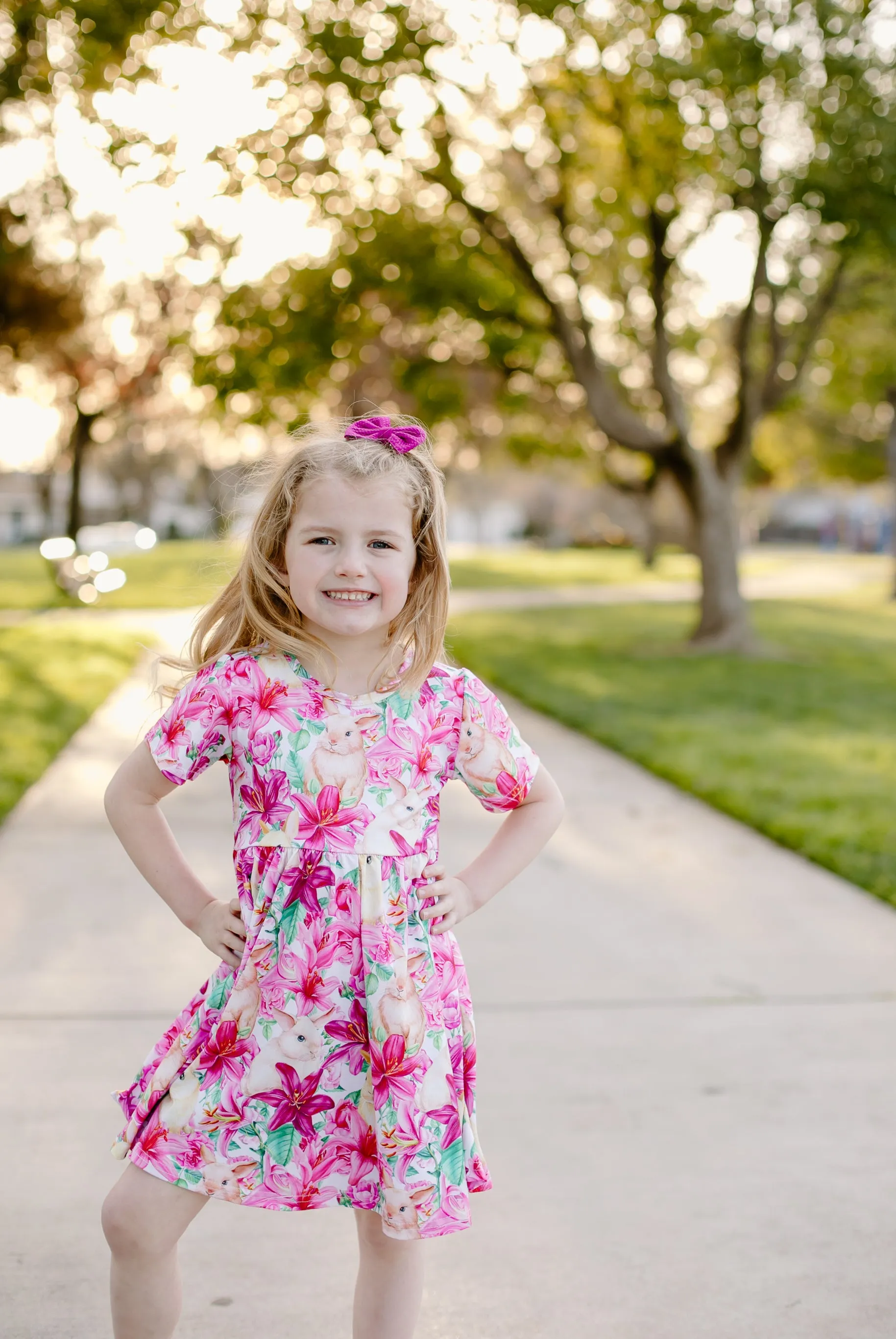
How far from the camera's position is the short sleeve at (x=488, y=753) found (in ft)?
6.89

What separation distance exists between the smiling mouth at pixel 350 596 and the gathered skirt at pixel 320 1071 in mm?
375

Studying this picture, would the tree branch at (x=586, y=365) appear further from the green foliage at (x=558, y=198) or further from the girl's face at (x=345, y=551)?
the girl's face at (x=345, y=551)

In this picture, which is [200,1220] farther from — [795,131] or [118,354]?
[118,354]

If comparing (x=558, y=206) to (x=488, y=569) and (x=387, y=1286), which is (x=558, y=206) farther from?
(x=488, y=569)

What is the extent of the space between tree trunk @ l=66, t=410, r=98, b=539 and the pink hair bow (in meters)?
21.3

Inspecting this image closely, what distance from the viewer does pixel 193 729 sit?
79.1 inches

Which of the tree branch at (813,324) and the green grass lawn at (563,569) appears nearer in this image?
the tree branch at (813,324)

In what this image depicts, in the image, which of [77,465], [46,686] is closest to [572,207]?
[46,686]

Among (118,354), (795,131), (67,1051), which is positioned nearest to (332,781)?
(67,1051)

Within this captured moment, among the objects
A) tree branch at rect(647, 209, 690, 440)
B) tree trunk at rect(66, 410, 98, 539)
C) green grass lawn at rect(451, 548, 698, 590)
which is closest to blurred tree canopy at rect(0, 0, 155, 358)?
tree trunk at rect(66, 410, 98, 539)

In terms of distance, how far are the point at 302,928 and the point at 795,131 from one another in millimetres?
11067

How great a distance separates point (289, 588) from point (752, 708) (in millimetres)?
Answer: 8075

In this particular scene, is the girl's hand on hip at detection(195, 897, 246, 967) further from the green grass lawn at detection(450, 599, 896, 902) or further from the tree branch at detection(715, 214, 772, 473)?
the tree branch at detection(715, 214, 772, 473)

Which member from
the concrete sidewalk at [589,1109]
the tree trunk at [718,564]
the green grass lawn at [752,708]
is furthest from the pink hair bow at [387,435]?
the tree trunk at [718,564]
